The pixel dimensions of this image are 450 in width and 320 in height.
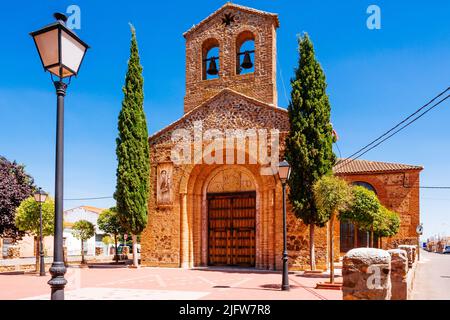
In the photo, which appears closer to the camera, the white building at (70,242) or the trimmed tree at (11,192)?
the trimmed tree at (11,192)

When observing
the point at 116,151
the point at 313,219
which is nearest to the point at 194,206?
the point at 116,151

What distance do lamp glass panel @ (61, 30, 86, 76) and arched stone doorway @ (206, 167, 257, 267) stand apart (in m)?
13.9

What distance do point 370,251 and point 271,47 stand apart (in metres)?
14.2

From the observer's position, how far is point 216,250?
61.6 feet

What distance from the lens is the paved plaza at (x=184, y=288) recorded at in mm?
10234

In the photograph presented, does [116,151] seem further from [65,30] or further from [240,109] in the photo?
[65,30]

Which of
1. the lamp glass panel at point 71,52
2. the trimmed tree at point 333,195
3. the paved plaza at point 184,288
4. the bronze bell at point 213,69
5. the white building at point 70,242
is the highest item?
the bronze bell at point 213,69

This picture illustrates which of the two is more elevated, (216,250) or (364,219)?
(364,219)

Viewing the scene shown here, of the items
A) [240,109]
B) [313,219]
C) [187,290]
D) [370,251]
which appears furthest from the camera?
[240,109]

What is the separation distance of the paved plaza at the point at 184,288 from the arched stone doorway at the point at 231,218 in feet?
7.44

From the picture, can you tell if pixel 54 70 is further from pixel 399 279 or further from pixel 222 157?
pixel 222 157

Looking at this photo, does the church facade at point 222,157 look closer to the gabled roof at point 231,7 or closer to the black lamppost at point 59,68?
the gabled roof at point 231,7

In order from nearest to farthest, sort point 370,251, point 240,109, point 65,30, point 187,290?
point 65,30
point 370,251
point 187,290
point 240,109

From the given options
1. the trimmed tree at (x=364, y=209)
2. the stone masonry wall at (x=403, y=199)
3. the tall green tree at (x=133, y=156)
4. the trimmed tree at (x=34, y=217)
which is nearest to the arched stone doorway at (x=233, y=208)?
the tall green tree at (x=133, y=156)
